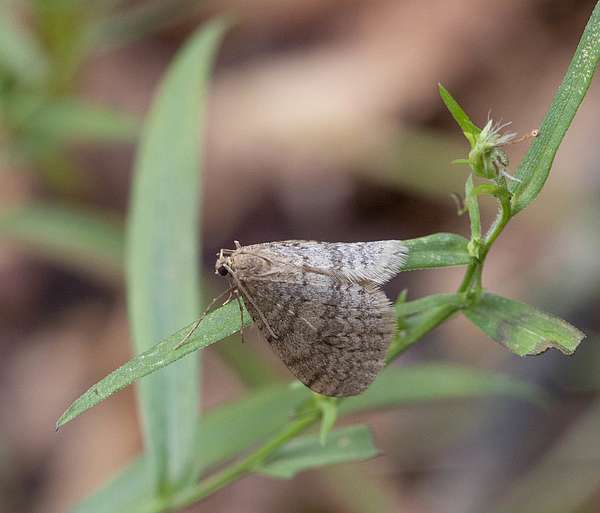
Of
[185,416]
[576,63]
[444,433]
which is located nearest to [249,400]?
[185,416]

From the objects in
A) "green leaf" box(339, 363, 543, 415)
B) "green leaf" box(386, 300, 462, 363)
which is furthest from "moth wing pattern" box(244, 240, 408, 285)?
"green leaf" box(339, 363, 543, 415)

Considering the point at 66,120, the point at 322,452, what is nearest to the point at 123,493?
the point at 322,452

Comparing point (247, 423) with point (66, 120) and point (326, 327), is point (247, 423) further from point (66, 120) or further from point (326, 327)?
point (66, 120)

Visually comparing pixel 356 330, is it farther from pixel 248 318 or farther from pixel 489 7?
pixel 489 7

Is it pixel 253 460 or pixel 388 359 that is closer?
pixel 388 359

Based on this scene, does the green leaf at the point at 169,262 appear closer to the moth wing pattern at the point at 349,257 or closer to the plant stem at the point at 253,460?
the plant stem at the point at 253,460

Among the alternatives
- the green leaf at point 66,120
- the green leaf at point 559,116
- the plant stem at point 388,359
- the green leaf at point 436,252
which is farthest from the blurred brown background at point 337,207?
the green leaf at point 559,116
